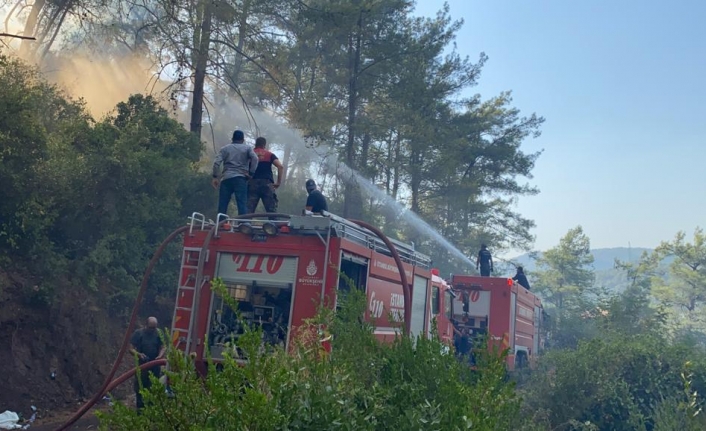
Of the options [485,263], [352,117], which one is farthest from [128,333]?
[352,117]

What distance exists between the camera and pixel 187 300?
7.49m

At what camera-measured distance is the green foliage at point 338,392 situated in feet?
9.73

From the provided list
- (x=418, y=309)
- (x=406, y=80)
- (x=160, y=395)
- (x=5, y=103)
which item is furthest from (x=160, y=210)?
(x=406, y=80)

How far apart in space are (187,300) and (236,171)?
2.52m

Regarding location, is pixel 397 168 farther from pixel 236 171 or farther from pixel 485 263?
→ pixel 236 171

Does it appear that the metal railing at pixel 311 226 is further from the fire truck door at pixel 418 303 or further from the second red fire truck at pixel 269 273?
the fire truck door at pixel 418 303

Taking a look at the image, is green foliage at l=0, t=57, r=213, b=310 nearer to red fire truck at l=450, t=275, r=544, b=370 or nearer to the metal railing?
the metal railing

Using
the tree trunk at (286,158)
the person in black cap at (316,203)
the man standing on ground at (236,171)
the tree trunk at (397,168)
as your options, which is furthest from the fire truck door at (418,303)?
the tree trunk at (286,158)

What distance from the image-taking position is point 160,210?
42.9 feet

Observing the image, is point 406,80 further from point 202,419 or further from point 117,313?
point 202,419

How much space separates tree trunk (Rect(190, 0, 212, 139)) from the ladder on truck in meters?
7.81

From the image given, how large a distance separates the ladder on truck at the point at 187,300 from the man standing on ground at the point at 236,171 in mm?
1893

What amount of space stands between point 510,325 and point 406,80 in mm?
11983

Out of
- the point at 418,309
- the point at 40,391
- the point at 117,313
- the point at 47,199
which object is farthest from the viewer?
the point at 117,313
